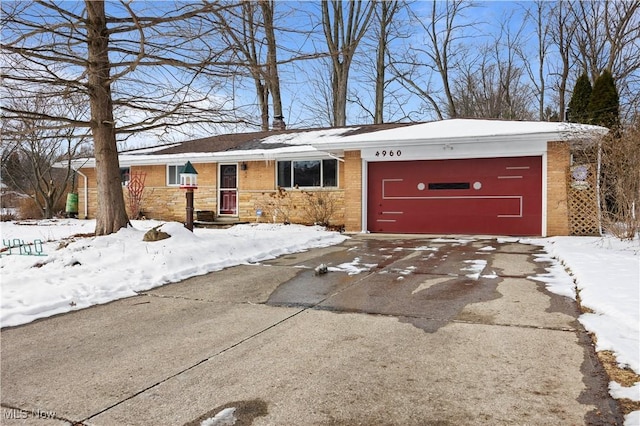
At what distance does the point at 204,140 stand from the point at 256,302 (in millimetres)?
16239

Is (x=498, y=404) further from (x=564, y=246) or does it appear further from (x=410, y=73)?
(x=410, y=73)

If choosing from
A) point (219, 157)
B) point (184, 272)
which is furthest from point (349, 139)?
point (184, 272)

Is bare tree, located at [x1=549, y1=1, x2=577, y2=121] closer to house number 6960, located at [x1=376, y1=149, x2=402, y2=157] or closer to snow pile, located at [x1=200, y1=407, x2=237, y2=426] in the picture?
house number 6960, located at [x1=376, y1=149, x2=402, y2=157]

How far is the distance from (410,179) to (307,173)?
3711 millimetres

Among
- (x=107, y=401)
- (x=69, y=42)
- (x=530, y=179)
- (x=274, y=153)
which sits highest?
(x=69, y=42)

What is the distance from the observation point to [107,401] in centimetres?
283

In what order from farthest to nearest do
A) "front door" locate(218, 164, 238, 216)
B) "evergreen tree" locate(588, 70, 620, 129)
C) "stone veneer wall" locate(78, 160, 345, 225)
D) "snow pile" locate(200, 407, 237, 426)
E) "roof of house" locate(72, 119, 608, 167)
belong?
"front door" locate(218, 164, 238, 216) < "evergreen tree" locate(588, 70, 620, 129) < "stone veneer wall" locate(78, 160, 345, 225) < "roof of house" locate(72, 119, 608, 167) < "snow pile" locate(200, 407, 237, 426)

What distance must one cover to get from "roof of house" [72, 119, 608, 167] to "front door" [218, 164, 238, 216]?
1.72 feet

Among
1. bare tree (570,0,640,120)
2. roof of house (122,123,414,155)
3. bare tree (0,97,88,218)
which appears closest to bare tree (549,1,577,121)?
bare tree (570,0,640,120)

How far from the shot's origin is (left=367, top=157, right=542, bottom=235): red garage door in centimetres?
1238

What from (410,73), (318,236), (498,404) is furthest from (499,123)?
(410,73)

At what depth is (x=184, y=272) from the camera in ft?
22.7

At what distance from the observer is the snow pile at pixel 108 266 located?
17.1 ft

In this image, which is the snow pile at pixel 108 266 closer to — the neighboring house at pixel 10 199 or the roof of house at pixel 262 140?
the roof of house at pixel 262 140
